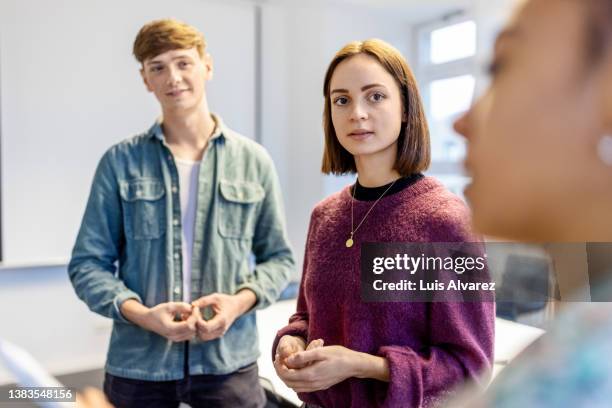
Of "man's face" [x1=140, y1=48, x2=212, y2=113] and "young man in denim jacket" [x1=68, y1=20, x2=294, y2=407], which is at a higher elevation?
"man's face" [x1=140, y1=48, x2=212, y2=113]

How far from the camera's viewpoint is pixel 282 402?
900mm

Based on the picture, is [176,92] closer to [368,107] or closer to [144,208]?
[144,208]

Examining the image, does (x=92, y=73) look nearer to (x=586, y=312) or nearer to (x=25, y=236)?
(x=25, y=236)

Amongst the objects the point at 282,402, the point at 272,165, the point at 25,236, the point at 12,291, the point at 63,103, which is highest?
the point at 63,103

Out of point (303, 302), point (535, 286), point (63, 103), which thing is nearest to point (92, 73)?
point (63, 103)

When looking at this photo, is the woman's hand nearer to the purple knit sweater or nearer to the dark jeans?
the purple knit sweater

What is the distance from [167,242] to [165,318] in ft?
0.39

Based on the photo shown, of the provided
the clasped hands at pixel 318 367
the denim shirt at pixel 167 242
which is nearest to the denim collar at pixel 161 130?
the denim shirt at pixel 167 242

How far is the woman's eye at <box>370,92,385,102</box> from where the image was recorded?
0.61 metres

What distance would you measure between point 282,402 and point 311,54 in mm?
610

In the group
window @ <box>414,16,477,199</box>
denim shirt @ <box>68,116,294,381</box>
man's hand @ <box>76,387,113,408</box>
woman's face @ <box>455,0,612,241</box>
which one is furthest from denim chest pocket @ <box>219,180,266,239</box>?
woman's face @ <box>455,0,612,241</box>

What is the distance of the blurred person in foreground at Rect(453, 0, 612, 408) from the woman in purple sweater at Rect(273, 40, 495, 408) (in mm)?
246

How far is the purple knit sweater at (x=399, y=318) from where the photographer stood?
58 cm

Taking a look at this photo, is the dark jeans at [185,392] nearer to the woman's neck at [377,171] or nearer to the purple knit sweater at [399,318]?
the purple knit sweater at [399,318]
